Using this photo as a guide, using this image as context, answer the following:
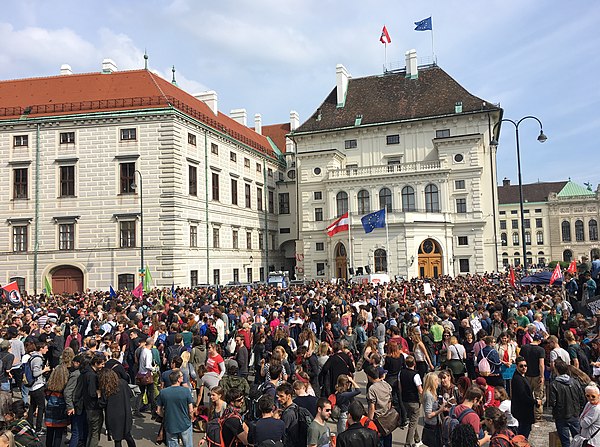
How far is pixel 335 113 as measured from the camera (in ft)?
167

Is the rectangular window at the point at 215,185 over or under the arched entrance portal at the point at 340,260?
over

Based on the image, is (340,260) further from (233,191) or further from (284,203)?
(284,203)

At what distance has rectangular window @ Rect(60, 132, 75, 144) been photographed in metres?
35.8

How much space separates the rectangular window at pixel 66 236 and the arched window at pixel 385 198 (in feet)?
83.2

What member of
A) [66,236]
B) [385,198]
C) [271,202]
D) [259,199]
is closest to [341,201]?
[385,198]

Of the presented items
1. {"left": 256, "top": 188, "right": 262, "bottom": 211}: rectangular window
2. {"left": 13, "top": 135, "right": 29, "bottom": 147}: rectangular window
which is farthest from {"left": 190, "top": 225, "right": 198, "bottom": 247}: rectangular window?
{"left": 13, "top": 135, "right": 29, "bottom": 147}: rectangular window

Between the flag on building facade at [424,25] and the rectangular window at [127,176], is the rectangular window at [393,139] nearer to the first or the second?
the flag on building facade at [424,25]

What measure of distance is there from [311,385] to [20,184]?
34225mm

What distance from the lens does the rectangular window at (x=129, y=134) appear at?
35.5 meters

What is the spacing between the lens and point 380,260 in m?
41.8

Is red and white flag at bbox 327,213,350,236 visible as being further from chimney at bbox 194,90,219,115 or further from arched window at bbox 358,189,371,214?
chimney at bbox 194,90,219,115

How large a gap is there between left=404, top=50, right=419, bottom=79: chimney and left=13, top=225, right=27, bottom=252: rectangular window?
3731 centimetres

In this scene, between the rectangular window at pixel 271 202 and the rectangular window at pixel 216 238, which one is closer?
the rectangular window at pixel 216 238

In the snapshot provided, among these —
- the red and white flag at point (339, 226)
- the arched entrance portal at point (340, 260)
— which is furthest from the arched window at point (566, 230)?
the red and white flag at point (339, 226)
